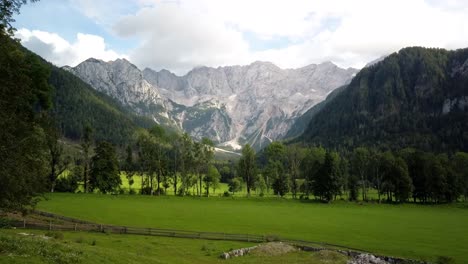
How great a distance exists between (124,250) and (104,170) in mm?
85950

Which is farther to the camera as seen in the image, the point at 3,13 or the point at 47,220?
the point at 47,220

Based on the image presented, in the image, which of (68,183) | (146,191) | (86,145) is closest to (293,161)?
(146,191)

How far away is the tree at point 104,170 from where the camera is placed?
119 meters

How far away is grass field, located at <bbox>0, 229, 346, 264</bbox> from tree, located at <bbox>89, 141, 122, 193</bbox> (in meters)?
72.8

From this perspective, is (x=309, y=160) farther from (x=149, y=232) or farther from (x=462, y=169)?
(x=149, y=232)

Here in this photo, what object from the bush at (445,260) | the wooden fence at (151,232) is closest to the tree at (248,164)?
the wooden fence at (151,232)

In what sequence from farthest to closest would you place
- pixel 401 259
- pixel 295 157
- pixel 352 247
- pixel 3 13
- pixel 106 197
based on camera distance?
pixel 295 157, pixel 106 197, pixel 352 247, pixel 401 259, pixel 3 13

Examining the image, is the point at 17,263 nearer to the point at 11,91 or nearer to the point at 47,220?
the point at 11,91

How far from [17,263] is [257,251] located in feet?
97.0

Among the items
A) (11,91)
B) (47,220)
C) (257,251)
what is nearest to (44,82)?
(47,220)

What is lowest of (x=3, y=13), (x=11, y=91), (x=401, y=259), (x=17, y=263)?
(x=401, y=259)

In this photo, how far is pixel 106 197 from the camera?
107 metres

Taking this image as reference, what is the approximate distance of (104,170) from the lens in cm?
Answer: 12062

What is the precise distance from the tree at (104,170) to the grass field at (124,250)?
7281cm
